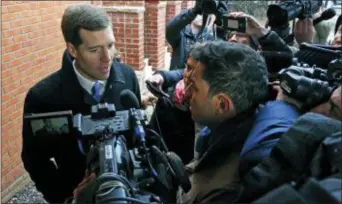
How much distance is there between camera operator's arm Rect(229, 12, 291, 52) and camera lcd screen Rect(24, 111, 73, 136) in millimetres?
1282

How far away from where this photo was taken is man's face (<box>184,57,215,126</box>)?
4.19ft

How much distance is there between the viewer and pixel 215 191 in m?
1.15

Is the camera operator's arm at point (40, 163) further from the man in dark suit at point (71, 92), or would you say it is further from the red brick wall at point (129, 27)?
the red brick wall at point (129, 27)

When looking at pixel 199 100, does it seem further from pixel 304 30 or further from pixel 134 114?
pixel 304 30

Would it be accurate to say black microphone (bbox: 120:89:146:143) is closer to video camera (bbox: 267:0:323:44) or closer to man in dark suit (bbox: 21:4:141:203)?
man in dark suit (bbox: 21:4:141:203)

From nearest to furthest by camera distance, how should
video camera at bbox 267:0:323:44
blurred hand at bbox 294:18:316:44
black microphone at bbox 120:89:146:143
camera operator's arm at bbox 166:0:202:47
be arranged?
black microphone at bbox 120:89:146:143 → video camera at bbox 267:0:323:44 → blurred hand at bbox 294:18:316:44 → camera operator's arm at bbox 166:0:202:47

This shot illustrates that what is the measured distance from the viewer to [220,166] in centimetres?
123

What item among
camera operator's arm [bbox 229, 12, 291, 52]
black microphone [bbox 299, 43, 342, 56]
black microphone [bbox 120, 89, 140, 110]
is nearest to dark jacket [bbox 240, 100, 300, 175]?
black microphone [bbox 120, 89, 140, 110]

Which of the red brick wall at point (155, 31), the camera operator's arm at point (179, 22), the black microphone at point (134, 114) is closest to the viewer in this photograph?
the black microphone at point (134, 114)

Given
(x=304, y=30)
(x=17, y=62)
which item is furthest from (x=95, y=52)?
(x=17, y=62)

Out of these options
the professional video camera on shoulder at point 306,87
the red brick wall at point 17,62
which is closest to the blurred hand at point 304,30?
the professional video camera on shoulder at point 306,87

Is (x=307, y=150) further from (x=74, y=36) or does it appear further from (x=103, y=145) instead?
(x=74, y=36)

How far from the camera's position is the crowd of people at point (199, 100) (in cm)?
113

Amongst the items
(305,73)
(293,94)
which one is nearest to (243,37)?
(305,73)
